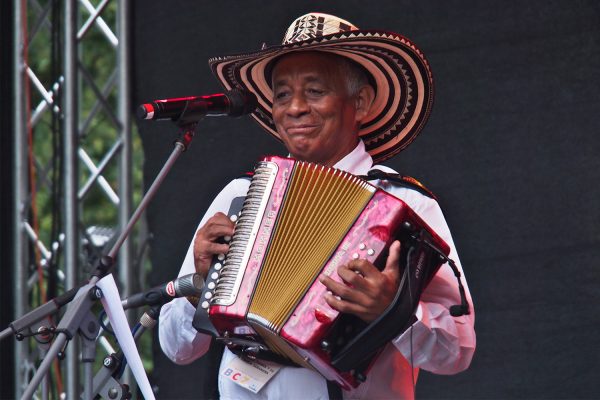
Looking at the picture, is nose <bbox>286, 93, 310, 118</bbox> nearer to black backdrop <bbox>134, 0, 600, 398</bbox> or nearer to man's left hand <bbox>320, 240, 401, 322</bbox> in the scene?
man's left hand <bbox>320, 240, 401, 322</bbox>

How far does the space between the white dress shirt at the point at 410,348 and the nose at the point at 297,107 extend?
0.63 ft

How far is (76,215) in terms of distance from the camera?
4781mm

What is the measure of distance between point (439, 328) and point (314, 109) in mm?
755

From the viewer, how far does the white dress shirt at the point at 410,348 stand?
9.91ft

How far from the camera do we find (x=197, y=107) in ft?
9.83

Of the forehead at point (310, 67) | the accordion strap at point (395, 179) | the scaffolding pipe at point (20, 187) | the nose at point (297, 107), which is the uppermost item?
the forehead at point (310, 67)

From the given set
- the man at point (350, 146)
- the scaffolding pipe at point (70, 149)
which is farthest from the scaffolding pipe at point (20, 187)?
the man at point (350, 146)

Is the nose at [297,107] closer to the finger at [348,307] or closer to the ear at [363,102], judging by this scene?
the ear at [363,102]

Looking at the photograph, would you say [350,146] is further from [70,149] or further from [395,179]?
[70,149]

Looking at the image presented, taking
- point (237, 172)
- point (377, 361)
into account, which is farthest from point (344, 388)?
point (237, 172)

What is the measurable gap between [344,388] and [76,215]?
2106 mm

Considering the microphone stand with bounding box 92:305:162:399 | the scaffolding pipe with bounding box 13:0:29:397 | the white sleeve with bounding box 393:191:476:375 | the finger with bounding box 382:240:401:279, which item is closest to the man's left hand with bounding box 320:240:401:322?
Result: the finger with bounding box 382:240:401:279

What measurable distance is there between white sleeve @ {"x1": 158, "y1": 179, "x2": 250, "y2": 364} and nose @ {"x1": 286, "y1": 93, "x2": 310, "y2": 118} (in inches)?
10.1

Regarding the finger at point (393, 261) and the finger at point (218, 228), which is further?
the finger at point (218, 228)
